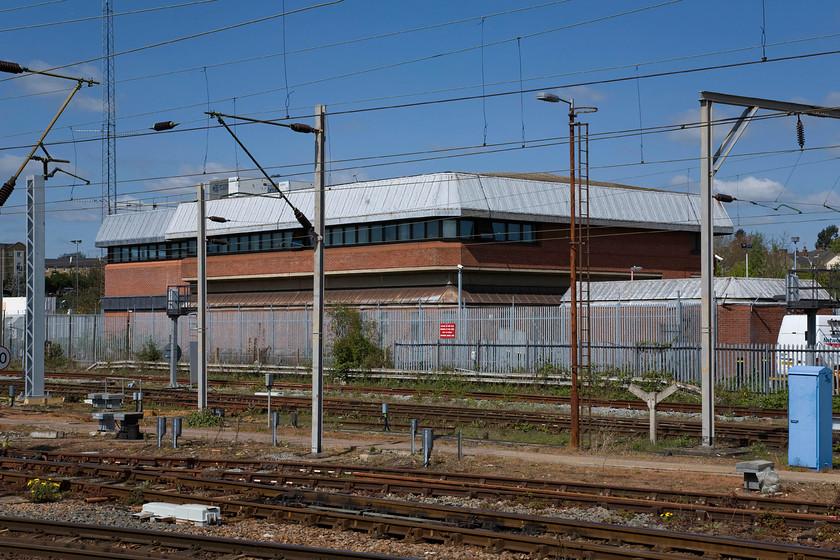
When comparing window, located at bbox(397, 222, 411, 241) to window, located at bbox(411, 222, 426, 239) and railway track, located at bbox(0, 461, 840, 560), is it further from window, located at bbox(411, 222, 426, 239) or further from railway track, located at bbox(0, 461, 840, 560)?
railway track, located at bbox(0, 461, 840, 560)

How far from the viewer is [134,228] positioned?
64188 millimetres

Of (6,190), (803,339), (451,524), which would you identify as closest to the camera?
(451,524)

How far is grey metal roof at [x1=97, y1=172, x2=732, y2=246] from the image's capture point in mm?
44344

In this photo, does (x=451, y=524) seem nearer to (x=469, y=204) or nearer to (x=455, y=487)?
(x=455, y=487)

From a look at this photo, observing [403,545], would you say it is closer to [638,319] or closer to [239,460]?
[239,460]

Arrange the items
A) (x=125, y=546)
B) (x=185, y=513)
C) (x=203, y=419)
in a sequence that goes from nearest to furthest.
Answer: (x=125, y=546)
(x=185, y=513)
(x=203, y=419)

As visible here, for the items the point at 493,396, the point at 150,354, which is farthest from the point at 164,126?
the point at 150,354

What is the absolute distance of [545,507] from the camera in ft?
43.7

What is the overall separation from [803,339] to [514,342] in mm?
10941

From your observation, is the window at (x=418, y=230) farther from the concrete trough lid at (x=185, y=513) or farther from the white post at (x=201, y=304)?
the concrete trough lid at (x=185, y=513)

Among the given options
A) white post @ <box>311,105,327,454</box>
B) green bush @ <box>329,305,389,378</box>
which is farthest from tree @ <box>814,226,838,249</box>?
white post @ <box>311,105,327,454</box>

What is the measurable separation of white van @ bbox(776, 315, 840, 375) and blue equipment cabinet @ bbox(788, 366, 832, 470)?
1248cm

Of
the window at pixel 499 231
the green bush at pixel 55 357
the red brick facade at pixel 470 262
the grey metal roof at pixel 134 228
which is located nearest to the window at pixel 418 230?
the red brick facade at pixel 470 262

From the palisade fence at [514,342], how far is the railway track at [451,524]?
1742 centimetres
